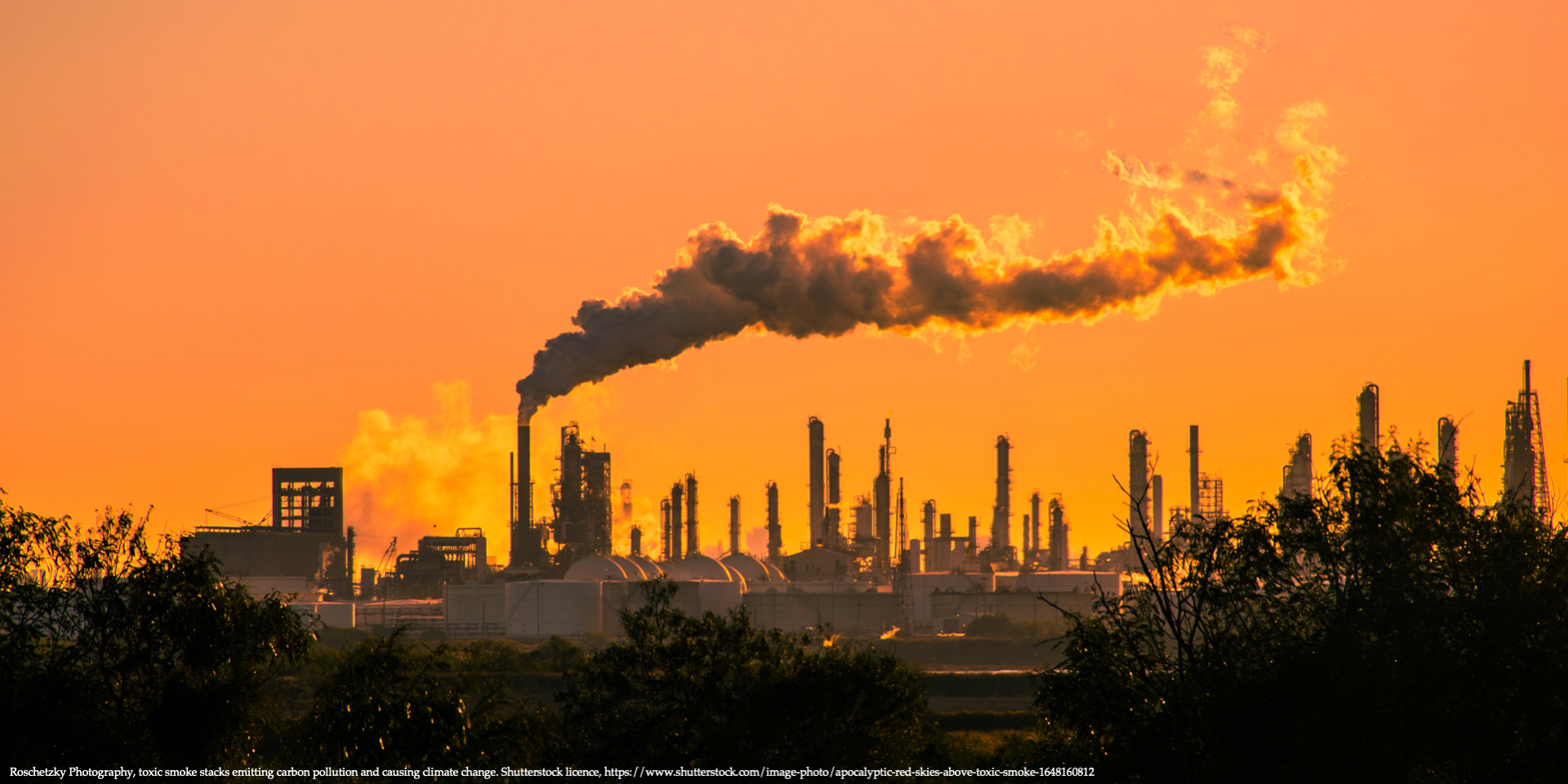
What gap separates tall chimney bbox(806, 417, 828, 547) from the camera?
355ft

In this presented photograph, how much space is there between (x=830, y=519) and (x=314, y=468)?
119 feet

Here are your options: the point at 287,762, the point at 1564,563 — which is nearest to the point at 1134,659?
the point at 1564,563

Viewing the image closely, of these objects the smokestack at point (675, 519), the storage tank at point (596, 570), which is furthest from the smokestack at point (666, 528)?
the storage tank at point (596, 570)

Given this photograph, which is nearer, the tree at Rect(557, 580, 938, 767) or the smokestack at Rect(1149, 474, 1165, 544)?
the tree at Rect(557, 580, 938, 767)

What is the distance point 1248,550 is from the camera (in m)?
18.2

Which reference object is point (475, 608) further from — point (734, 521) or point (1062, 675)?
point (1062, 675)

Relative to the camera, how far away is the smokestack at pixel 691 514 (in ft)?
388

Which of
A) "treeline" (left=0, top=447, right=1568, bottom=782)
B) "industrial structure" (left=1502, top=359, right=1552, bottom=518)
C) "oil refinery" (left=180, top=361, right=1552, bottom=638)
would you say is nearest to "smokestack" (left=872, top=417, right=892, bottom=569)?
"oil refinery" (left=180, top=361, right=1552, bottom=638)

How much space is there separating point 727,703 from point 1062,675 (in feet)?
20.5

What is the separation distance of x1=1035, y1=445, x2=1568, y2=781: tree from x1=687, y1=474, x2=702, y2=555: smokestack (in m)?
100

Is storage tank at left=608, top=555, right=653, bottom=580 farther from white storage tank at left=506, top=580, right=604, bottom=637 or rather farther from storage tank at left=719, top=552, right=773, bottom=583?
storage tank at left=719, top=552, right=773, bottom=583

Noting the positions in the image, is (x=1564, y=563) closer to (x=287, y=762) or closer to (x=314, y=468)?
(x=287, y=762)

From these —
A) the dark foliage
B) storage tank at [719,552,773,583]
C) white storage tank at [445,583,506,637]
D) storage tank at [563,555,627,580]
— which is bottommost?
white storage tank at [445,583,506,637]

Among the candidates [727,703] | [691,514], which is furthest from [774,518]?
[727,703]
